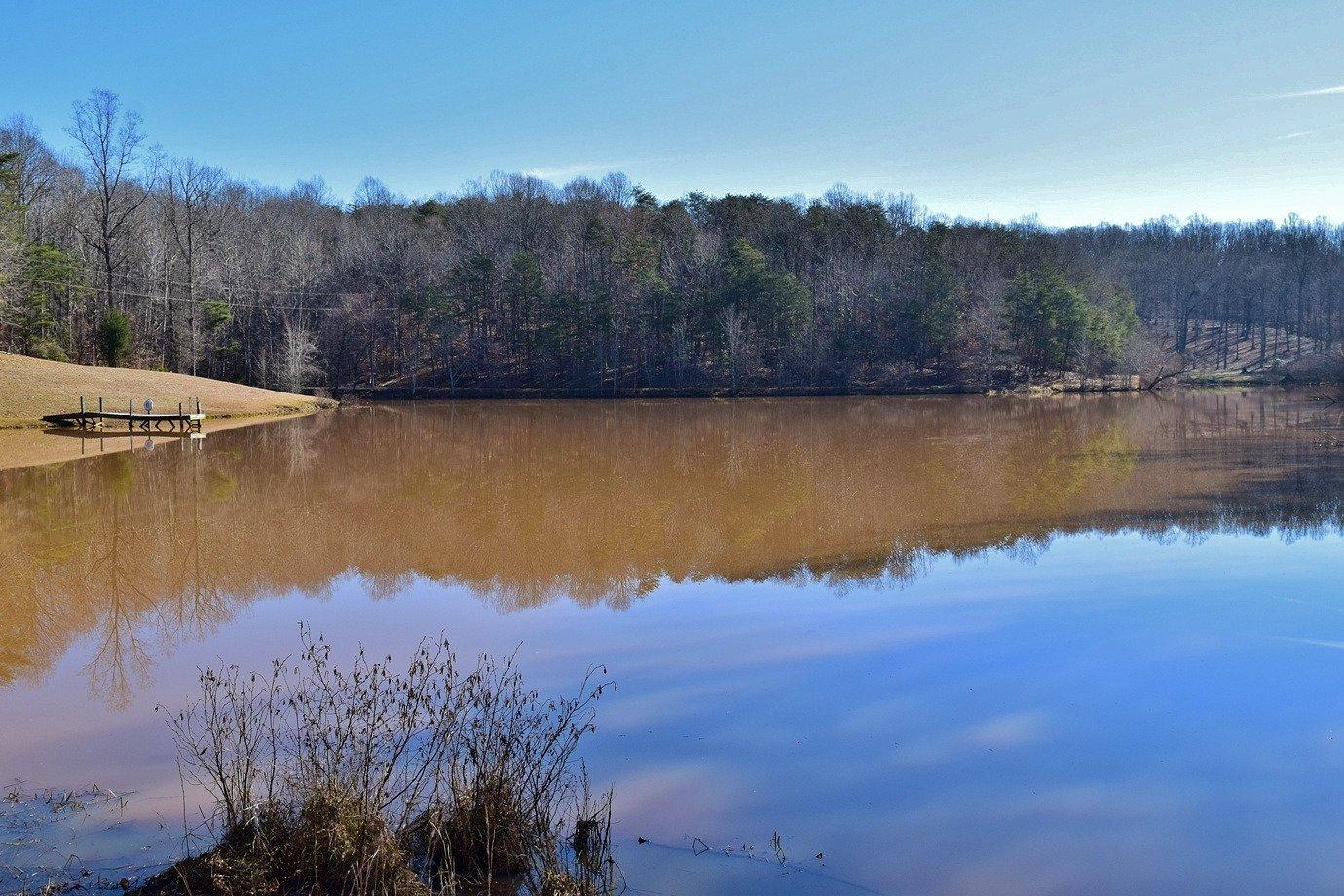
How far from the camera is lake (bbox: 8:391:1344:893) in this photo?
19.4ft

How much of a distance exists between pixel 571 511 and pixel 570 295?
1804 inches

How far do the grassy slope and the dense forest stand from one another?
932 centimetres

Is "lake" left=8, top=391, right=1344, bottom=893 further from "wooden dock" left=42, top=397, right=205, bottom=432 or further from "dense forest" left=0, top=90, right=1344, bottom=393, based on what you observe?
"dense forest" left=0, top=90, right=1344, bottom=393

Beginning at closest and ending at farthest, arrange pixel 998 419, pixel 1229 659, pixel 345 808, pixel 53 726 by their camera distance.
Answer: pixel 345 808 → pixel 53 726 → pixel 1229 659 → pixel 998 419

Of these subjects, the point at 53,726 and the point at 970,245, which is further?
the point at 970,245

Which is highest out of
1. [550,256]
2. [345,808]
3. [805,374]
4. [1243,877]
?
[550,256]

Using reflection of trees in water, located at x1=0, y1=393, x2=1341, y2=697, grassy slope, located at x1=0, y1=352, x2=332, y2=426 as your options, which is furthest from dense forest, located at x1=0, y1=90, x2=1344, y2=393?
reflection of trees in water, located at x1=0, y1=393, x2=1341, y2=697

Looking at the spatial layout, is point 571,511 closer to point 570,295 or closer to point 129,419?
point 129,419

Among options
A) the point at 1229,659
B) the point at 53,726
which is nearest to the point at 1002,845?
the point at 1229,659

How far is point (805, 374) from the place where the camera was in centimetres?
6353

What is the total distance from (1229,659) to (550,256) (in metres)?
65.6

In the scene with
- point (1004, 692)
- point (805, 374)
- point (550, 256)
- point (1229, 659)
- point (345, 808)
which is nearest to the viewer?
point (345, 808)

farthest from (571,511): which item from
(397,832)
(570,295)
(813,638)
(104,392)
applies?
(570,295)

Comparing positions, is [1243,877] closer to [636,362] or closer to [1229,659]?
[1229,659]
